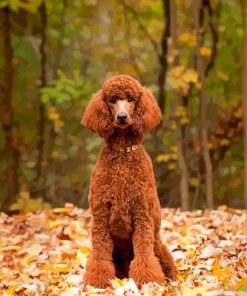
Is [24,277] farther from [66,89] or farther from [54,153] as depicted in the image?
[54,153]

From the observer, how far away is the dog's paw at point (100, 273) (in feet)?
16.4

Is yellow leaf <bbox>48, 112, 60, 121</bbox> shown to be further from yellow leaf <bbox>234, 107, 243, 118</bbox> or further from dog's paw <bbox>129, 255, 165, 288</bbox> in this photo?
dog's paw <bbox>129, 255, 165, 288</bbox>

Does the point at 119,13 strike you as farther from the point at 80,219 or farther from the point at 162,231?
the point at 162,231

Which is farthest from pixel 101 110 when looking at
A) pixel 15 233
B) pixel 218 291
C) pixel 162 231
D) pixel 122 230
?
pixel 15 233

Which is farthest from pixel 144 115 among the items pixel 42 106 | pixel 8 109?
pixel 42 106

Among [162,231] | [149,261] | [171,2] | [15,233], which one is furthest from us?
[171,2]

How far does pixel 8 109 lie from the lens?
13.0 meters

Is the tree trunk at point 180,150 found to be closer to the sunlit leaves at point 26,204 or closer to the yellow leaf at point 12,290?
the sunlit leaves at point 26,204

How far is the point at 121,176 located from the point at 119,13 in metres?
Answer: 9.12

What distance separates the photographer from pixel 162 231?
28.1ft

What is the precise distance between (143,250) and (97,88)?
8.14m

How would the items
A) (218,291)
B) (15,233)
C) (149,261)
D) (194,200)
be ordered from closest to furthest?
(218,291), (149,261), (15,233), (194,200)

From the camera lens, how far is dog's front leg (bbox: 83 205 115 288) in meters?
4.99

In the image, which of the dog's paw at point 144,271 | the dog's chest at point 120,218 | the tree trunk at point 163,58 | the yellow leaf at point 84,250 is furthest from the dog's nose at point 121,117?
the tree trunk at point 163,58
